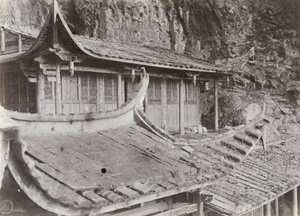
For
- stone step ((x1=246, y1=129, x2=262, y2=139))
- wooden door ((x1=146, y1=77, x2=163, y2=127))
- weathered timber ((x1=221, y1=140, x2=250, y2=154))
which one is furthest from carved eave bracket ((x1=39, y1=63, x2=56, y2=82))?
stone step ((x1=246, y1=129, x2=262, y2=139))

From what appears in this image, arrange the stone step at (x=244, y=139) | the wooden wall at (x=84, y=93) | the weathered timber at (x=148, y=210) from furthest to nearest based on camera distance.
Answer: the wooden wall at (x=84, y=93) < the stone step at (x=244, y=139) < the weathered timber at (x=148, y=210)

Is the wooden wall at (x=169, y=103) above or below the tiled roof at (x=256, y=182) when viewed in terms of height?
above

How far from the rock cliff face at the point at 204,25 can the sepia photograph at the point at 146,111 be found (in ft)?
0.20

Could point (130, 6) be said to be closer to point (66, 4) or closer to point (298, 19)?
point (66, 4)

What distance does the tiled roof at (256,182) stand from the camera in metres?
5.42

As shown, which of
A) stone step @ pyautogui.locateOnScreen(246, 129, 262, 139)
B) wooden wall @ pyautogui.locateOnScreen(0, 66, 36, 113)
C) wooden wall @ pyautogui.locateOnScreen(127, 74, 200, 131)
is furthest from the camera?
wooden wall @ pyautogui.locateOnScreen(127, 74, 200, 131)

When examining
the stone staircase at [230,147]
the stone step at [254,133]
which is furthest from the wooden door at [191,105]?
the stone step at [254,133]

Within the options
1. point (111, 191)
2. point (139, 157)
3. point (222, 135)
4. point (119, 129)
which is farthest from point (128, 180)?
point (222, 135)

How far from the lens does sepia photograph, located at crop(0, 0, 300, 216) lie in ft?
10.2

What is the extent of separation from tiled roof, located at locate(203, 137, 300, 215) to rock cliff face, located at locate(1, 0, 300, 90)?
31.5ft

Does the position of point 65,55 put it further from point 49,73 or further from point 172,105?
point 172,105

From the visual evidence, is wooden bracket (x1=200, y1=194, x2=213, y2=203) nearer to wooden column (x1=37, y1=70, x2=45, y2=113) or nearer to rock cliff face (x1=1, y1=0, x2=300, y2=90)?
wooden column (x1=37, y1=70, x2=45, y2=113)

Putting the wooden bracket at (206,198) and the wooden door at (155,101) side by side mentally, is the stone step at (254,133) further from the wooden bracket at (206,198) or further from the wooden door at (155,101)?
the wooden door at (155,101)

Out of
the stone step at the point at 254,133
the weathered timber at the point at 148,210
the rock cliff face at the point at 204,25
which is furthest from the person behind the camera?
the rock cliff face at the point at 204,25
